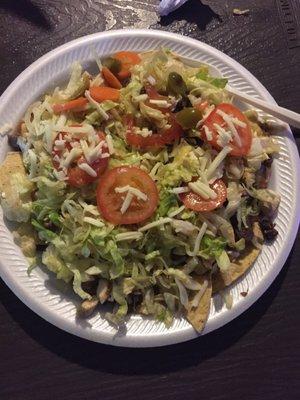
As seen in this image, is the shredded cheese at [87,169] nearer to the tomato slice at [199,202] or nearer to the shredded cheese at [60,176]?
the shredded cheese at [60,176]

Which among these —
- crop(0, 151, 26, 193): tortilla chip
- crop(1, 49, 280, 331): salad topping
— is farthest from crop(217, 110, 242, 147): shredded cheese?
crop(0, 151, 26, 193): tortilla chip

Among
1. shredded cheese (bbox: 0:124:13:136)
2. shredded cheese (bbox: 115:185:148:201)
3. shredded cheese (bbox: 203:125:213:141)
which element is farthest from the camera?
shredded cheese (bbox: 0:124:13:136)

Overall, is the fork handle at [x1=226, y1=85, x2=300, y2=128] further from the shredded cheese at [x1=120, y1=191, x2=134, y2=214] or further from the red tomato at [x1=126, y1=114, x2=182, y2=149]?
the shredded cheese at [x1=120, y1=191, x2=134, y2=214]

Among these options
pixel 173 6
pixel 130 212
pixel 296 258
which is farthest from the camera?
pixel 173 6

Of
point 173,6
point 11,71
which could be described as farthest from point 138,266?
point 173,6

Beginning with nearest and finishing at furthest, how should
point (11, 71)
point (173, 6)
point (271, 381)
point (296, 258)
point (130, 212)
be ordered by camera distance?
point (130, 212) < point (271, 381) < point (296, 258) < point (11, 71) < point (173, 6)

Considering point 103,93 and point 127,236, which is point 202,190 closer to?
point 127,236

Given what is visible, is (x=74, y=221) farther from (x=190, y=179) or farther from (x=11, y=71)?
(x=11, y=71)
